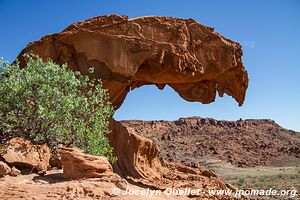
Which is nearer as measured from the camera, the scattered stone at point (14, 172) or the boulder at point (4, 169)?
the boulder at point (4, 169)

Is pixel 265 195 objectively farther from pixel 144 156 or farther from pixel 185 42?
pixel 185 42

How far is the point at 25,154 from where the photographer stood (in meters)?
7.83

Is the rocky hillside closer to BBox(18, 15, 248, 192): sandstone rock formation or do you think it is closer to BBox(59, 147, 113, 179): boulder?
BBox(18, 15, 248, 192): sandstone rock formation

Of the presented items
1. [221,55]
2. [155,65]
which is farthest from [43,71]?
[221,55]

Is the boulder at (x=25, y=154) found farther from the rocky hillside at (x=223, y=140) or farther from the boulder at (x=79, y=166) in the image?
the rocky hillside at (x=223, y=140)

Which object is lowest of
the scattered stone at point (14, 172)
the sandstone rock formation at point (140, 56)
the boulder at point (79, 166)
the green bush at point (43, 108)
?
the scattered stone at point (14, 172)

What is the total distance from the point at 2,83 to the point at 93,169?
347cm

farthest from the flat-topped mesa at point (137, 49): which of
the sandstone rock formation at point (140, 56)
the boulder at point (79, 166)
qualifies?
the boulder at point (79, 166)

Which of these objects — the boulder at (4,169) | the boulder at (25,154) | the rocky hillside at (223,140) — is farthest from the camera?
the rocky hillside at (223,140)

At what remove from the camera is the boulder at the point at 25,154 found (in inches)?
301

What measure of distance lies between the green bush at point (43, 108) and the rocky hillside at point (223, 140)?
1374 inches

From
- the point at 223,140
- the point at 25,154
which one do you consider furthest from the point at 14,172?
the point at 223,140

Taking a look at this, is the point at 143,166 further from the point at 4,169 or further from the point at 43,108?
the point at 4,169

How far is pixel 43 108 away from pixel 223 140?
183 feet
